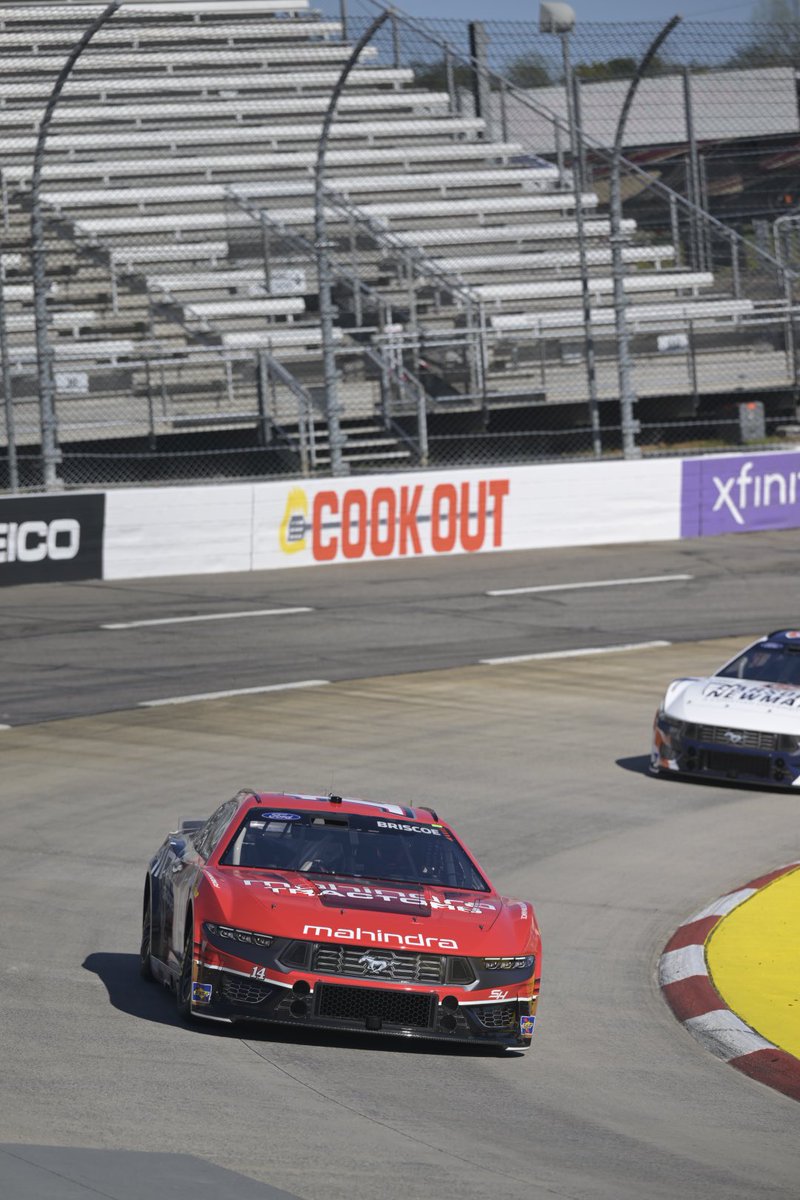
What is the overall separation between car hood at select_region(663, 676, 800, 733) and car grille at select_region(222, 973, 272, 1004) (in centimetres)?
706

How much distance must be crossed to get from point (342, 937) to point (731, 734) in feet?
22.6

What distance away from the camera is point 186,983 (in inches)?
296

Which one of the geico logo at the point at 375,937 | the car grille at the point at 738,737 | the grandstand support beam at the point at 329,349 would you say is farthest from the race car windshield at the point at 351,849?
the grandstand support beam at the point at 329,349

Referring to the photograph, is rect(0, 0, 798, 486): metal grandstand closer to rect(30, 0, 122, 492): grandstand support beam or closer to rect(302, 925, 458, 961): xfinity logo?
rect(30, 0, 122, 492): grandstand support beam

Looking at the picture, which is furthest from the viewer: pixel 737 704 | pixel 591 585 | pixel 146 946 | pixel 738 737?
pixel 591 585

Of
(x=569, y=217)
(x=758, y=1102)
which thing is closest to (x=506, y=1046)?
(x=758, y=1102)

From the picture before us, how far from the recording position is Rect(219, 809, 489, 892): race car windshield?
8.09m

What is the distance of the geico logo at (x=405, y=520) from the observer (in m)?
A: 24.3

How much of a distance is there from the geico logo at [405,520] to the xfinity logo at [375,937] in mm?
16893

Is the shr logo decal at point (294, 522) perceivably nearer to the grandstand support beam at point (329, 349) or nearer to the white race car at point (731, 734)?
the grandstand support beam at point (329, 349)

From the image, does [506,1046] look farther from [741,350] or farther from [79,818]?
[741,350]

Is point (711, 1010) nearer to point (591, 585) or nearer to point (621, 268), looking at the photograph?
point (591, 585)

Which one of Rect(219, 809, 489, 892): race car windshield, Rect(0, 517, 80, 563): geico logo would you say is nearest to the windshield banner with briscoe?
Rect(0, 517, 80, 563): geico logo

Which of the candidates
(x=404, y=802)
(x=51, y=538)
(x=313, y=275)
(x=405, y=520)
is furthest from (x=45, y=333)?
(x=404, y=802)
